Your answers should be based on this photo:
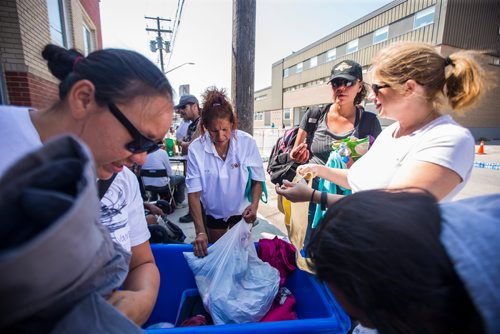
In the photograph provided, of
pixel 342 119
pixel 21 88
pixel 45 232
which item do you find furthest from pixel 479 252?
pixel 21 88

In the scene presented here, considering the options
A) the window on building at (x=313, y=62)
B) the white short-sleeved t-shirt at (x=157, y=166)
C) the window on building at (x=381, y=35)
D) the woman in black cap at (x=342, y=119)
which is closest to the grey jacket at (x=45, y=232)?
the woman in black cap at (x=342, y=119)

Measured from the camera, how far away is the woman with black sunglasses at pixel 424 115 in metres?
1.13

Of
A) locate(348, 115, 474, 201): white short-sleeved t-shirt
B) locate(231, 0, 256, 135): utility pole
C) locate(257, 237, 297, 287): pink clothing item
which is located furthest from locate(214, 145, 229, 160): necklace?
locate(231, 0, 256, 135): utility pole

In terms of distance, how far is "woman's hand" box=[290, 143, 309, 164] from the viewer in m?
2.26

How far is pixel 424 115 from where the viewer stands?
133 cm

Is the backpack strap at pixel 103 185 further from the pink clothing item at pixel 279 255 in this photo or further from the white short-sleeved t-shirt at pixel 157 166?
the white short-sleeved t-shirt at pixel 157 166

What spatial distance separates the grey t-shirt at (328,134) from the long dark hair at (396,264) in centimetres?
176

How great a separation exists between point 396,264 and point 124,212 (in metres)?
1.17

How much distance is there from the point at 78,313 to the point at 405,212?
0.66 meters

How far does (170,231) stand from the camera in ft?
8.19

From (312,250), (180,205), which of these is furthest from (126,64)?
(180,205)

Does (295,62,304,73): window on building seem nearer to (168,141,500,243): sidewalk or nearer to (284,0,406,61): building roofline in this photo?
(284,0,406,61): building roofline

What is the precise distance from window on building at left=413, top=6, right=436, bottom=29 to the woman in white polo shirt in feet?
65.9

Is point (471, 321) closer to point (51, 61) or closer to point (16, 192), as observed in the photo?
point (16, 192)
